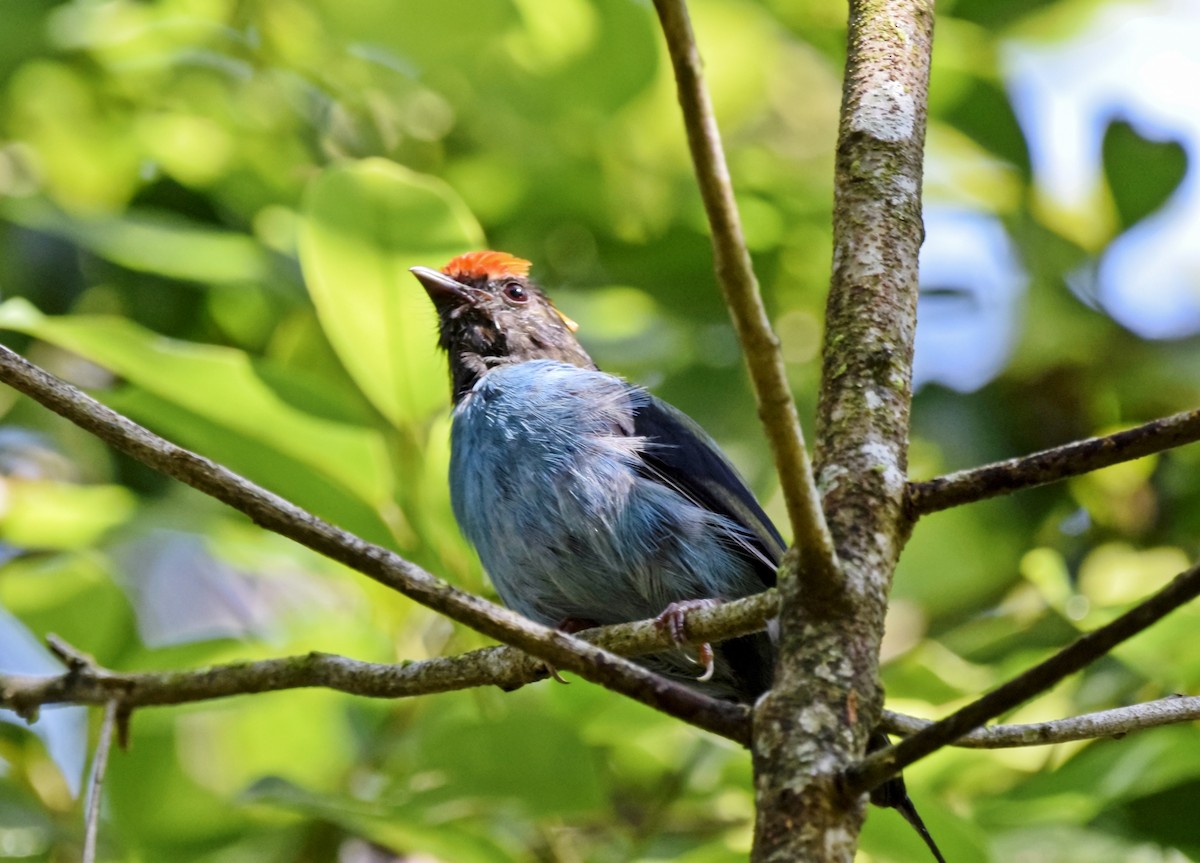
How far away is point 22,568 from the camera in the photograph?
13.5 feet

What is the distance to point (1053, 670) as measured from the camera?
1.48 meters

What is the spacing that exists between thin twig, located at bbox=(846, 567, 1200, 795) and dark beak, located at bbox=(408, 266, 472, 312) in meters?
3.34

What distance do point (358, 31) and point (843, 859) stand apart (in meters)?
3.25

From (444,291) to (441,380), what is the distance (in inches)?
45.7

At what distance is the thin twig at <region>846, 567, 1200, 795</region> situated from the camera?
144cm

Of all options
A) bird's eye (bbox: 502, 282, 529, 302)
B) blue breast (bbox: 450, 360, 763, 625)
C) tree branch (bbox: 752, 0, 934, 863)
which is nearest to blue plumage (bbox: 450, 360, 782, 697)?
blue breast (bbox: 450, 360, 763, 625)

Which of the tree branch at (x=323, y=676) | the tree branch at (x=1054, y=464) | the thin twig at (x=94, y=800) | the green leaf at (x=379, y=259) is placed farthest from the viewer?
the green leaf at (x=379, y=259)

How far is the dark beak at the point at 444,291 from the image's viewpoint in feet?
15.4

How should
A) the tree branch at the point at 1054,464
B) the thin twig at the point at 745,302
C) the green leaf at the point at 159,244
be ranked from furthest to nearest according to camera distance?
the green leaf at the point at 159,244
the tree branch at the point at 1054,464
the thin twig at the point at 745,302

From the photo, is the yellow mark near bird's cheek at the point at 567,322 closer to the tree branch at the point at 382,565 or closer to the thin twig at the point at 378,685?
the thin twig at the point at 378,685

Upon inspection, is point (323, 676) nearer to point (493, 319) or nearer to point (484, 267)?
point (493, 319)

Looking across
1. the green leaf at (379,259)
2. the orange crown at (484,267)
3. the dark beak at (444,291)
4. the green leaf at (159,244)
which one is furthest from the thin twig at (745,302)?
the orange crown at (484,267)

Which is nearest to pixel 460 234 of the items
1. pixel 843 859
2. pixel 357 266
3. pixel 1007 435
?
pixel 357 266

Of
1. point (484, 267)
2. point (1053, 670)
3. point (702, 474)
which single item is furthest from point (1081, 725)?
point (484, 267)
